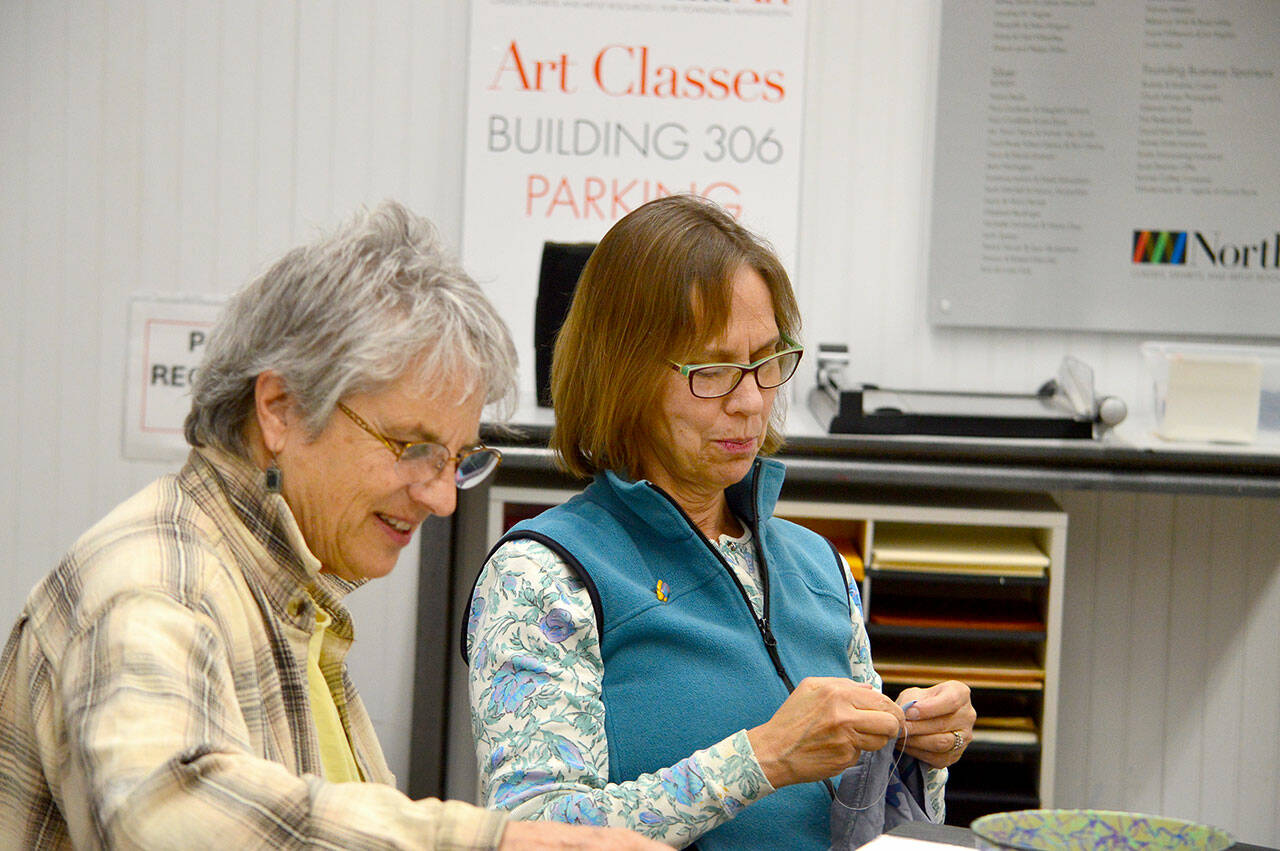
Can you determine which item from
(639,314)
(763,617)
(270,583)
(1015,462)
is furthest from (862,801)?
(1015,462)

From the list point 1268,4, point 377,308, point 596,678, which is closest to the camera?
point 377,308

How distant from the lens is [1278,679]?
324 cm

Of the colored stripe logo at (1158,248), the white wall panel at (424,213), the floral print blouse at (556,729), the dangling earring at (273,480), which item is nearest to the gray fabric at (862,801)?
the floral print blouse at (556,729)

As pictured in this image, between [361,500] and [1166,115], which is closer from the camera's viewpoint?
[361,500]

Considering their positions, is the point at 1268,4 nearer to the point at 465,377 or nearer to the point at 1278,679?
the point at 1278,679

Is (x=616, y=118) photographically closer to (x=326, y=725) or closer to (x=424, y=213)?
(x=424, y=213)

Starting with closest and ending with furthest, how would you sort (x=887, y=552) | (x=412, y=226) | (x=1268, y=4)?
(x=412, y=226) < (x=887, y=552) < (x=1268, y=4)

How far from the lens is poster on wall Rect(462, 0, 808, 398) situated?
10.4 feet

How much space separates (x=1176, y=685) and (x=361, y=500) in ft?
8.83

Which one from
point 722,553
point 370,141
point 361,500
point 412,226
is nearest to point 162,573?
point 361,500

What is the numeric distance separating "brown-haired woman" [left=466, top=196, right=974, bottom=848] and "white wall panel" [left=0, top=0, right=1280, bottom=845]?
1551 millimetres

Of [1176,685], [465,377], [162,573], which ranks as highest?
[465,377]

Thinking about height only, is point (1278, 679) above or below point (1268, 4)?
below

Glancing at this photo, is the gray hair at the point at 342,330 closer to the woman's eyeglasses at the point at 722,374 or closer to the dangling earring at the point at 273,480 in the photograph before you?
the dangling earring at the point at 273,480
